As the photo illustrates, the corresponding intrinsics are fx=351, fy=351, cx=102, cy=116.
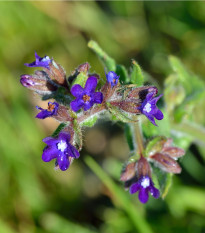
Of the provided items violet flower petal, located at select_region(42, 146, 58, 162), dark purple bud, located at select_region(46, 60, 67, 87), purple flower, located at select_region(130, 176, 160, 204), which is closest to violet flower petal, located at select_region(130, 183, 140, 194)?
purple flower, located at select_region(130, 176, 160, 204)

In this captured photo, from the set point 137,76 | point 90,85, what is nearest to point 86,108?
point 90,85

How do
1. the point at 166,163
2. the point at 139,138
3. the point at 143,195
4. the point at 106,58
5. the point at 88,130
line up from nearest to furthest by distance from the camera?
the point at 143,195
the point at 166,163
the point at 139,138
the point at 106,58
the point at 88,130

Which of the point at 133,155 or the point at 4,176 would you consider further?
the point at 4,176

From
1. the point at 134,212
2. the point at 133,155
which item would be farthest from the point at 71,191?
the point at 133,155

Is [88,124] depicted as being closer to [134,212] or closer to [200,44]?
[134,212]

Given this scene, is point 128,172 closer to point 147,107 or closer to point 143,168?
point 143,168

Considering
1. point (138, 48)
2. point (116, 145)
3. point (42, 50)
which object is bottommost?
point (116, 145)

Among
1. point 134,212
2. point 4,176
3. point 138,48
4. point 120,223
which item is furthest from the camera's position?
point 138,48
